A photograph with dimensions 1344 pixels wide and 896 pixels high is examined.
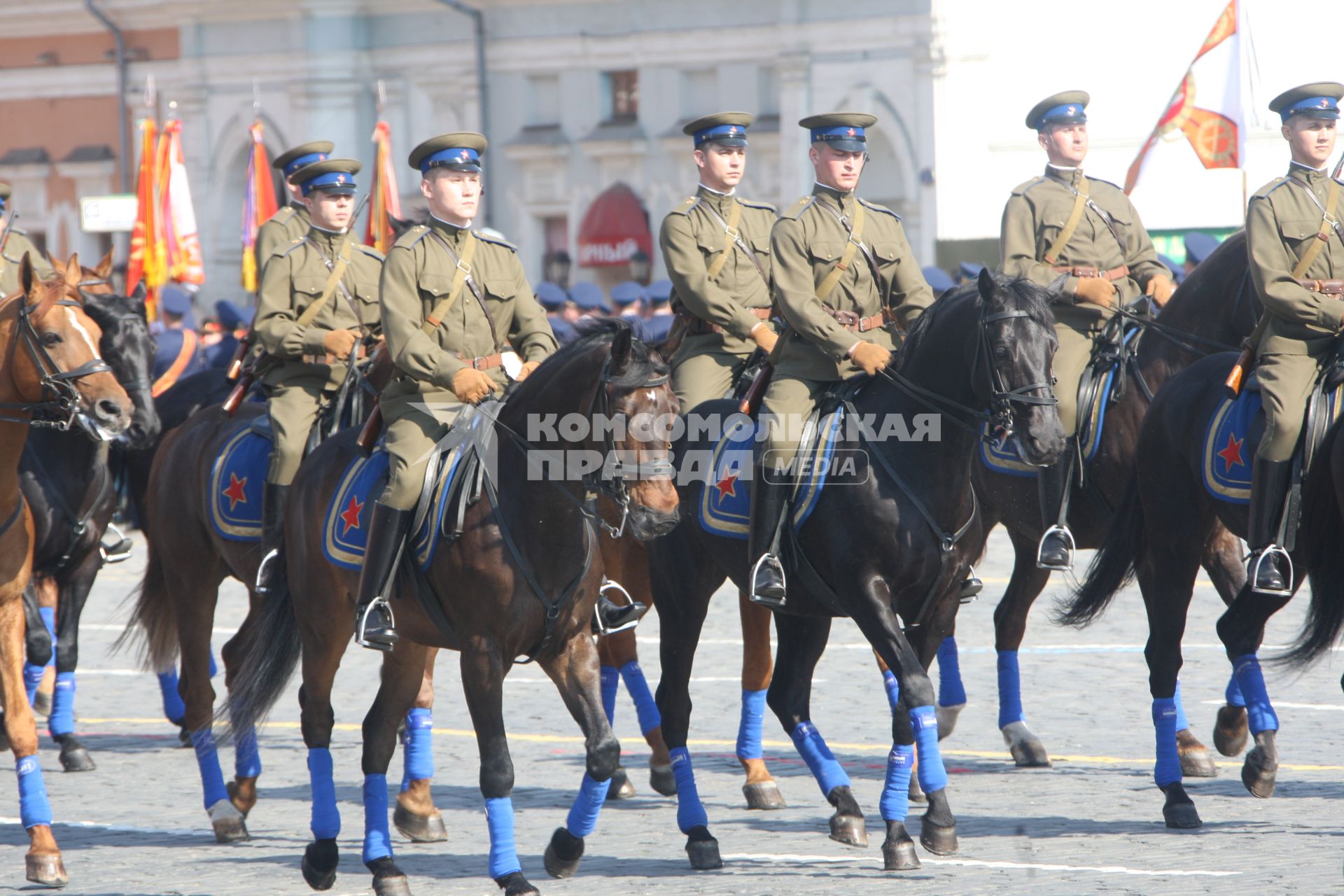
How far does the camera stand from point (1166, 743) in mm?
9016

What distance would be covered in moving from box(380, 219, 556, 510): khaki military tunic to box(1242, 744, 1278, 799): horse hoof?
3767mm

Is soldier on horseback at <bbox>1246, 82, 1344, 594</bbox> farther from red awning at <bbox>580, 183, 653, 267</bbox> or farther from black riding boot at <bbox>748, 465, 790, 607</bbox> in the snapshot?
red awning at <bbox>580, 183, 653, 267</bbox>

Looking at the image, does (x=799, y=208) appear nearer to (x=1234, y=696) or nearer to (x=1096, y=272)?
(x=1096, y=272)

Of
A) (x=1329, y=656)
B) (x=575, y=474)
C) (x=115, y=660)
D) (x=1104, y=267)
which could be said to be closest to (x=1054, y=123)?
(x=1104, y=267)

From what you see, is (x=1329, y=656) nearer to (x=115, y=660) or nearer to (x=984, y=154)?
(x=115, y=660)

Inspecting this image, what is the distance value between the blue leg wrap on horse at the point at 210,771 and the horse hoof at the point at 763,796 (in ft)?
8.13

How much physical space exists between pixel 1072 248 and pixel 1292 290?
211cm

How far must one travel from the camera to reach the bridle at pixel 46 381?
8.28 metres

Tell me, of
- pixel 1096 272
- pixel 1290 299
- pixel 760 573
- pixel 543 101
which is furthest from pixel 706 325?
pixel 543 101

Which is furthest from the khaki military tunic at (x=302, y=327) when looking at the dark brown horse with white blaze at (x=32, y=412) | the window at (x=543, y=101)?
the window at (x=543, y=101)

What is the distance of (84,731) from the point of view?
39.7 feet

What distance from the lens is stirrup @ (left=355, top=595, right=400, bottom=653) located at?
806 centimetres

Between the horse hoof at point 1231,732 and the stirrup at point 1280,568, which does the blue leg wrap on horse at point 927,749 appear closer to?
the stirrup at point 1280,568

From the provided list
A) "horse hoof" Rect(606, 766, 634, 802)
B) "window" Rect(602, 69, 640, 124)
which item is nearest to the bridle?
"horse hoof" Rect(606, 766, 634, 802)
